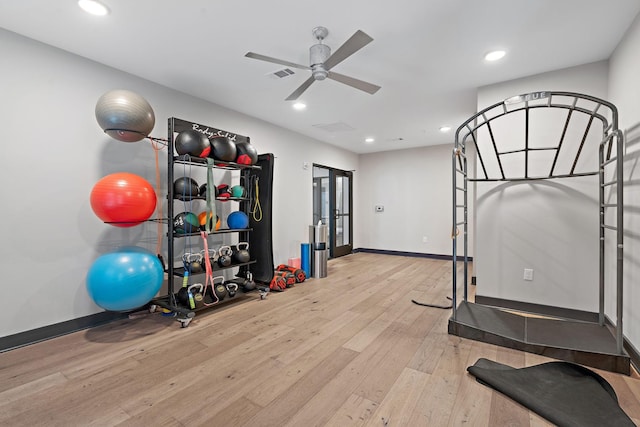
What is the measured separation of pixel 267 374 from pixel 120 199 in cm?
194

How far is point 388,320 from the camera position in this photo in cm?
307

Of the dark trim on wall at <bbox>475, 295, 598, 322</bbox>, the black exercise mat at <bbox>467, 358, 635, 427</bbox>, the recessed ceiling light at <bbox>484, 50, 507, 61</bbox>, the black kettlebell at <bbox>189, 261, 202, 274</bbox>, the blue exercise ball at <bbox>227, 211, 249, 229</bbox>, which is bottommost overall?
the black exercise mat at <bbox>467, 358, 635, 427</bbox>

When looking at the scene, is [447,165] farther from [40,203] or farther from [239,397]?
[40,203]

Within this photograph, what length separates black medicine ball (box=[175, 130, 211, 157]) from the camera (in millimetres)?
3068

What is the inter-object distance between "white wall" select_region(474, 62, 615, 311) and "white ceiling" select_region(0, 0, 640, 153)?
22 centimetres

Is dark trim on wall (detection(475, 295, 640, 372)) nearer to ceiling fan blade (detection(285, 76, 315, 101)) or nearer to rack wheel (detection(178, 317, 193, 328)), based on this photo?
ceiling fan blade (detection(285, 76, 315, 101))

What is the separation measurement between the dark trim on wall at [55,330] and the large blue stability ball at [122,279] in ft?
2.13

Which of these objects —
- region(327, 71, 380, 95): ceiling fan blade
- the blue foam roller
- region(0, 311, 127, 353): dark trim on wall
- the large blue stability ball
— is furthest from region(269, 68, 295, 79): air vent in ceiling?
region(0, 311, 127, 353): dark trim on wall

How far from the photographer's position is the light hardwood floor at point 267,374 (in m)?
1.67

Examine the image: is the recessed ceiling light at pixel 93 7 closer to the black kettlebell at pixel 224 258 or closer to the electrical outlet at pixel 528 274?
the black kettlebell at pixel 224 258

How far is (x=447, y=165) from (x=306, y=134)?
10.8 feet

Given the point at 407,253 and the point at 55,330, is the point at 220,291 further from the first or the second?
the point at 407,253

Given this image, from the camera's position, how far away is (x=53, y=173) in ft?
8.89

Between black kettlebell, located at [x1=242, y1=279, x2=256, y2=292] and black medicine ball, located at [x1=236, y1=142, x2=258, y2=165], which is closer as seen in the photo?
black medicine ball, located at [x1=236, y1=142, x2=258, y2=165]
